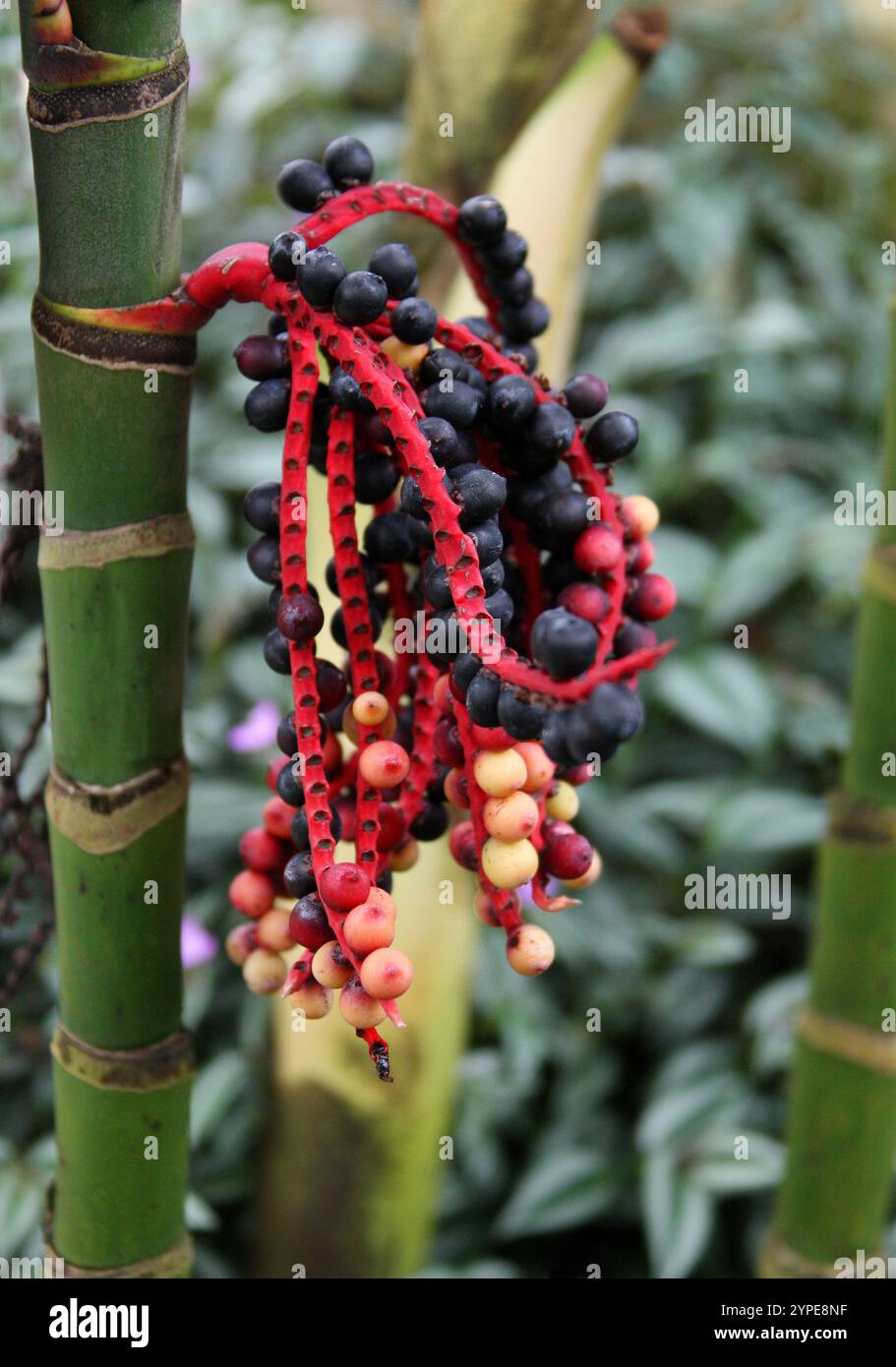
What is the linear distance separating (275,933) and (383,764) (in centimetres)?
9

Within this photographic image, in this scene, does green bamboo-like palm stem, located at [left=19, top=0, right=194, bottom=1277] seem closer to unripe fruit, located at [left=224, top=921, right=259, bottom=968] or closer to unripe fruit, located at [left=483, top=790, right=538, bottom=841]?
unripe fruit, located at [left=224, top=921, right=259, bottom=968]

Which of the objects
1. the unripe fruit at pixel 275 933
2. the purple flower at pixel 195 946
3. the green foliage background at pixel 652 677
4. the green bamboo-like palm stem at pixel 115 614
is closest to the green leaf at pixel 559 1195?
the green foliage background at pixel 652 677

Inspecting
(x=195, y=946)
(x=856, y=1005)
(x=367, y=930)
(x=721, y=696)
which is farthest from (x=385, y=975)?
(x=721, y=696)

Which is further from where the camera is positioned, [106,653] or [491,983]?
[491,983]

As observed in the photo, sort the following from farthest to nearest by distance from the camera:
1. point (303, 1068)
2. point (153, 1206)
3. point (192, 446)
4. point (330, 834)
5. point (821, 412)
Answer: point (821, 412)
point (192, 446)
point (303, 1068)
point (153, 1206)
point (330, 834)

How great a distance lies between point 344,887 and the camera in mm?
303

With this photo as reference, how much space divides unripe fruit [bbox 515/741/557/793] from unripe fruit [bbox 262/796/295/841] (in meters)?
0.09

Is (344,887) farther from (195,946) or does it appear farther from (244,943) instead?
(195,946)

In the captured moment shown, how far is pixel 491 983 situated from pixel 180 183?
2.44 ft

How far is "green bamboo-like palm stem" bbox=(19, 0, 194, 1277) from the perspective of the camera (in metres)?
0.33

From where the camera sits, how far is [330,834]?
32 centimetres

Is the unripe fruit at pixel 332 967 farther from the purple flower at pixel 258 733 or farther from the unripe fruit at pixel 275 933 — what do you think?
the purple flower at pixel 258 733
